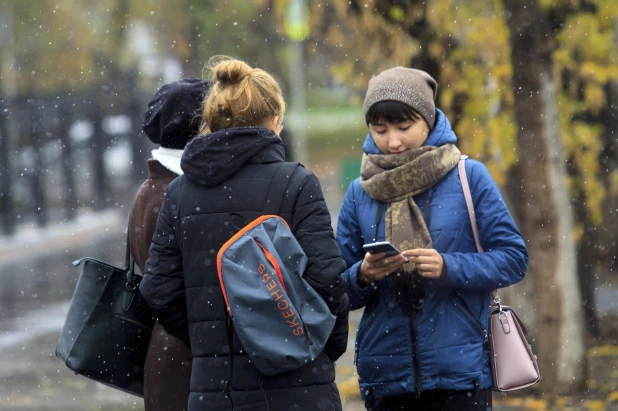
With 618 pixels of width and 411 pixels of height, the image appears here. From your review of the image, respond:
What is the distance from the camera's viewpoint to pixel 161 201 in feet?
12.8

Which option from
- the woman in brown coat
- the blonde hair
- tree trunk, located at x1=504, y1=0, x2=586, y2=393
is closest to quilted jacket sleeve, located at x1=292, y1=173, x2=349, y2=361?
the blonde hair

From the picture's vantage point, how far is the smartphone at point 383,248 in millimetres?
3398

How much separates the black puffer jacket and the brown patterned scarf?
428mm

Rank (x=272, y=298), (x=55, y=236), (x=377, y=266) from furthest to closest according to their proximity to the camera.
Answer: (x=55, y=236) < (x=377, y=266) < (x=272, y=298)

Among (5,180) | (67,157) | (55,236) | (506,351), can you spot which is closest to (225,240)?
(506,351)

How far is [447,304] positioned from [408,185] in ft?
1.38

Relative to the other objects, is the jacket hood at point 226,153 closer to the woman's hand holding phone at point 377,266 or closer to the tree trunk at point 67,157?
the woman's hand holding phone at point 377,266

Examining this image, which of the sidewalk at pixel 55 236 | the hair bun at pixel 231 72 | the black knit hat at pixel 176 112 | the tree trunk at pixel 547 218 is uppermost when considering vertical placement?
the hair bun at pixel 231 72

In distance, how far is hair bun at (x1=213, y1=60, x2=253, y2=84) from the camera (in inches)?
135

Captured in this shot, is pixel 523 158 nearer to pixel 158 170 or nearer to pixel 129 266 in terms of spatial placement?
pixel 158 170

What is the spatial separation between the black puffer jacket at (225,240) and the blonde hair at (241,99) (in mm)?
83

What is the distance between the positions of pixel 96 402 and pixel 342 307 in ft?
20.3

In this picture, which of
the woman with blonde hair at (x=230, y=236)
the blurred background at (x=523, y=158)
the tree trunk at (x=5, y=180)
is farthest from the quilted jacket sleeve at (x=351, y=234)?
the tree trunk at (x=5, y=180)

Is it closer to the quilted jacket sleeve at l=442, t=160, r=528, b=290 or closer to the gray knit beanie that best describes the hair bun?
the gray knit beanie
